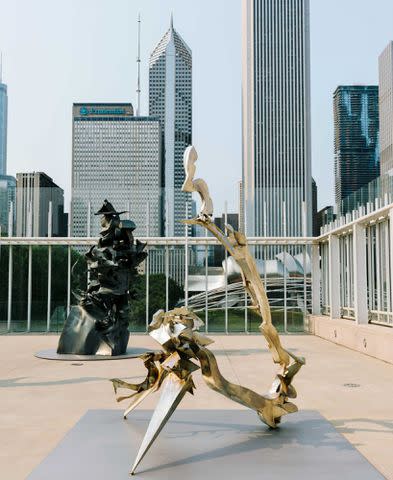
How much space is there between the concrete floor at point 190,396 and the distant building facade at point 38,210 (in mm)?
5758

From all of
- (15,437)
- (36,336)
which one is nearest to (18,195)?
(36,336)

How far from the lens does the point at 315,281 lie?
16.6m

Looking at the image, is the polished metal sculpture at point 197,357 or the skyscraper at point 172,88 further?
the skyscraper at point 172,88

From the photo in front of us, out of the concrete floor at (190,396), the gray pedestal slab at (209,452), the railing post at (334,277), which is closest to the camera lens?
the gray pedestal slab at (209,452)

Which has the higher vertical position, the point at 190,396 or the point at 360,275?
the point at 360,275

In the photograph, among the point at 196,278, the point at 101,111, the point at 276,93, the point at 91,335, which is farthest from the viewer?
the point at 276,93

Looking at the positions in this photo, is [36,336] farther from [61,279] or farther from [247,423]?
[247,423]

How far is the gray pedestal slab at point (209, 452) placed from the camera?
354 cm

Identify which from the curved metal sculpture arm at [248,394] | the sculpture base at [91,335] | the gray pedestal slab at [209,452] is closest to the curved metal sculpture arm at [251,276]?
the curved metal sculpture arm at [248,394]

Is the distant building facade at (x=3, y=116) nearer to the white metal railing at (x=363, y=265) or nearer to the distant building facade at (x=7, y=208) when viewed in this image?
the distant building facade at (x=7, y=208)

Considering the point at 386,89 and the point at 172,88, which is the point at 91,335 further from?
the point at 172,88

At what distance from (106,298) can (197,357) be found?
19.8ft

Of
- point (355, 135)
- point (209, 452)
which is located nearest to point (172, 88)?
point (355, 135)

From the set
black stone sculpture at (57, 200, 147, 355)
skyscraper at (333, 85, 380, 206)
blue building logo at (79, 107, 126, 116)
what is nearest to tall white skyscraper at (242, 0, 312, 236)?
skyscraper at (333, 85, 380, 206)
